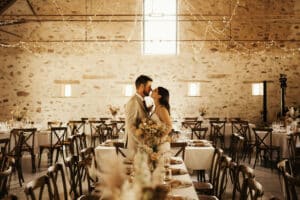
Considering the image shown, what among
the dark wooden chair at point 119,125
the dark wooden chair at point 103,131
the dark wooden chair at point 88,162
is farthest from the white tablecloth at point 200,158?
the dark wooden chair at point 119,125

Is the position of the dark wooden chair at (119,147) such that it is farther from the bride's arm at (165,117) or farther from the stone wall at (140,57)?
the stone wall at (140,57)

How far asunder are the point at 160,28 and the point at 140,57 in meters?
1.22

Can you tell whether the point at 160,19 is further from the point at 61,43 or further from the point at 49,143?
the point at 49,143

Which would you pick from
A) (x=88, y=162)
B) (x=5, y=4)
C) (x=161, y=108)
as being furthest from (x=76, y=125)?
(x=88, y=162)

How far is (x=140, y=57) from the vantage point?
12492 mm

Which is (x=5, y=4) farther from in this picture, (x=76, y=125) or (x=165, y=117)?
(x=165, y=117)

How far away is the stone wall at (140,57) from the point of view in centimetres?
1246

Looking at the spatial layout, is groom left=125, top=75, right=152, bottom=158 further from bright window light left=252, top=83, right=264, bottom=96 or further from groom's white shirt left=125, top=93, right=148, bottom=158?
bright window light left=252, top=83, right=264, bottom=96

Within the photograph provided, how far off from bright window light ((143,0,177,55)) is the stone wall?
28cm

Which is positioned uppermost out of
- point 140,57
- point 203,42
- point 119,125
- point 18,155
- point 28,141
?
point 203,42

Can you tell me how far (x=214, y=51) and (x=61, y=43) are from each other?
15.9 feet

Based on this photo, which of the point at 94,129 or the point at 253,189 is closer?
the point at 253,189

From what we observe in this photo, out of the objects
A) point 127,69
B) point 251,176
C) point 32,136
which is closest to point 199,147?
point 251,176

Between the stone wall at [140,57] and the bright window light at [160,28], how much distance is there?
0.28m
